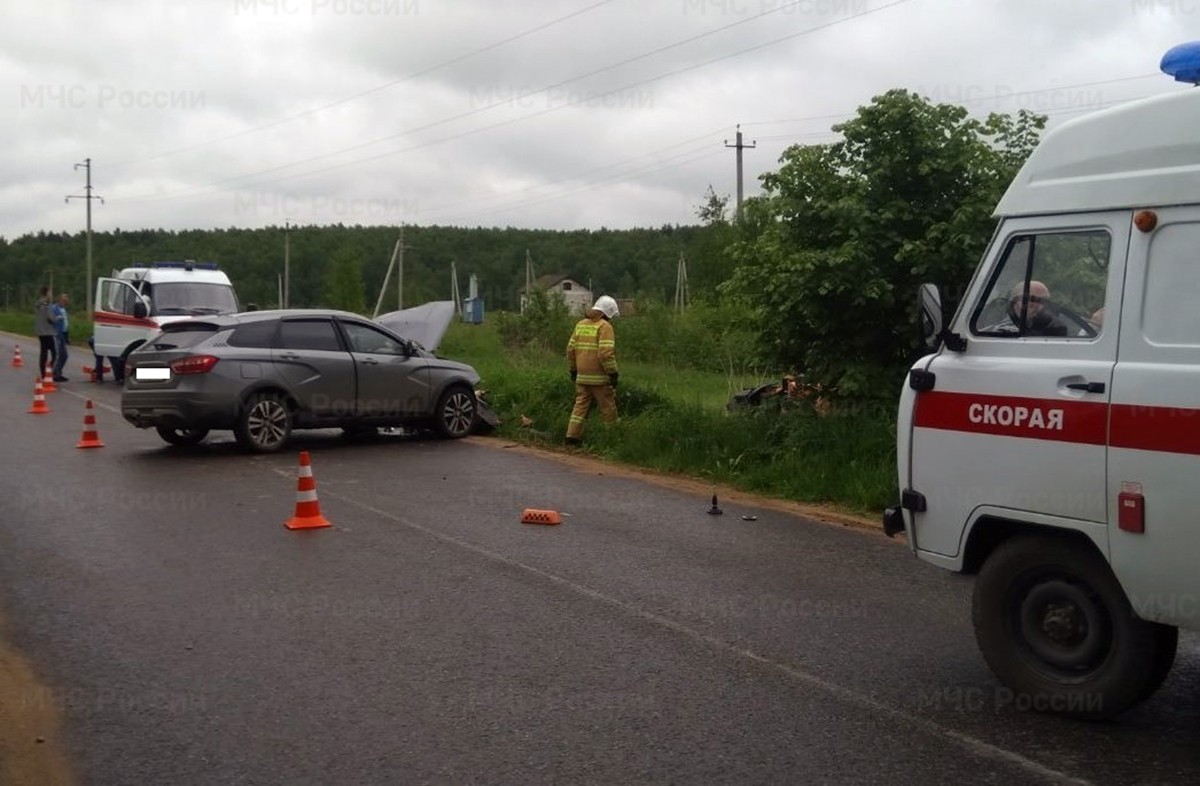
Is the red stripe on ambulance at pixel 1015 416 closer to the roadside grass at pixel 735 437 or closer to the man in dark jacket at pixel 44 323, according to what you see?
the roadside grass at pixel 735 437

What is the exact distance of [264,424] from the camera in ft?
46.1

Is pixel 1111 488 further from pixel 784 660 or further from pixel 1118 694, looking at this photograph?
pixel 784 660

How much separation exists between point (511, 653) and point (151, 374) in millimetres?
9123

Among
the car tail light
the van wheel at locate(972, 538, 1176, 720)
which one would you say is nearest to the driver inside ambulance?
the van wheel at locate(972, 538, 1176, 720)

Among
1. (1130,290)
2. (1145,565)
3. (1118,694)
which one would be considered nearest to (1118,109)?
(1130,290)

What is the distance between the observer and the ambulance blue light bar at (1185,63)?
16.8ft

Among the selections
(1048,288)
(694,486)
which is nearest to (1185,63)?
→ (1048,288)

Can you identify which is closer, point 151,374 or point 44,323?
point 151,374

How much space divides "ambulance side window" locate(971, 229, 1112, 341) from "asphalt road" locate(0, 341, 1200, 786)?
173cm

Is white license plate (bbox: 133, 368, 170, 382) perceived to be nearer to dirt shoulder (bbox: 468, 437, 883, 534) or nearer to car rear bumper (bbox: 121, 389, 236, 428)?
car rear bumper (bbox: 121, 389, 236, 428)

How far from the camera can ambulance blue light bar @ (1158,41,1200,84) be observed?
5.11 m

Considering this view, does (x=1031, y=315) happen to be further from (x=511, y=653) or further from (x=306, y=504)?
(x=306, y=504)

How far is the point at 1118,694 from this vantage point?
5.07m

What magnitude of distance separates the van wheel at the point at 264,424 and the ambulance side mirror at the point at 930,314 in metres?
9.81
